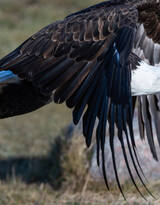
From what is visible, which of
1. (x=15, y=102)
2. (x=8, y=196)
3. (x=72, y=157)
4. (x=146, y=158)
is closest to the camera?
(x=15, y=102)

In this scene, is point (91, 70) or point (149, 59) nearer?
point (91, 70)

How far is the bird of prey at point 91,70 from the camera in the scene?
4.44 metres

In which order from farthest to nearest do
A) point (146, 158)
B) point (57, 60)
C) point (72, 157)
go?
point (72, 157) → point (146, 158) → point (57, 60)

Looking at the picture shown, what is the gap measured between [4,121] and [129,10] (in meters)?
7.50

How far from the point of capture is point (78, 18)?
16.3 ft

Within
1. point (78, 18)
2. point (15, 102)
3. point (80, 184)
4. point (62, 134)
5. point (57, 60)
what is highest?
point (78, 18)

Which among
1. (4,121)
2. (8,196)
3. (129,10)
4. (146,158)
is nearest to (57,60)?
(129,10)

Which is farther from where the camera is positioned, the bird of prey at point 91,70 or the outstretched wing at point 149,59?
the outstretched wing at point 149,59

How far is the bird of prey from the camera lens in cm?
444

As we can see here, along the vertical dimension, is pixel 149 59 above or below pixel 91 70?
above

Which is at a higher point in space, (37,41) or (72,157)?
(37,41)

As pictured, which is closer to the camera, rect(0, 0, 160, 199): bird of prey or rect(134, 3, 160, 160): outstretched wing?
rect(0, 0, 160, 199): bird of prey

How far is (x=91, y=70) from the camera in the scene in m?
4.57

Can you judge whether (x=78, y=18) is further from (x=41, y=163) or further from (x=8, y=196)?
(x=41, y=163)
